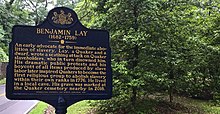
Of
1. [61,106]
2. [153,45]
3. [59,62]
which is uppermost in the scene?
[153,45]

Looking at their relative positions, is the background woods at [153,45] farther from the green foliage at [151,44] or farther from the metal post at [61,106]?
A: the metal post at [61,106]

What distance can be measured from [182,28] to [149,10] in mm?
1879

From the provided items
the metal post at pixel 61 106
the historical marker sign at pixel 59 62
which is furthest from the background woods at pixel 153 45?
the metal post at pixel 61 106

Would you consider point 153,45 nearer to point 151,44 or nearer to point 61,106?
point 151,44

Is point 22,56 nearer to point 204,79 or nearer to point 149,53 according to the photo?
point 149,53

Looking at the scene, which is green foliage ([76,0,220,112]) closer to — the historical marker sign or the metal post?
the historical marker sign

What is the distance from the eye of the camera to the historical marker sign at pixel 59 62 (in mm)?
5188

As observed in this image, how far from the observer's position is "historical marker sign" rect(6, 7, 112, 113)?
519 cm

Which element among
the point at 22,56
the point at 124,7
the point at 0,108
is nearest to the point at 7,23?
the point at 0,108

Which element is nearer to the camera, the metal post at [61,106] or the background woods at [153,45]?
the metal post at [61,106]

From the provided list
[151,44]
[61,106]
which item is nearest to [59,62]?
[61,106]

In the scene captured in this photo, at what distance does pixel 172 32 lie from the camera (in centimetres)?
1035

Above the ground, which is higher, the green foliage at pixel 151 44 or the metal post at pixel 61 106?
the green foliage at pixel 151 44

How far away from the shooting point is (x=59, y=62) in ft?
17.6
